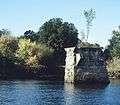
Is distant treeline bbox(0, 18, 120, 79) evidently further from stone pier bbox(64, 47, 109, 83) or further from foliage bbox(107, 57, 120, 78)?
stone pier bbox(64, 47, 109, 83)

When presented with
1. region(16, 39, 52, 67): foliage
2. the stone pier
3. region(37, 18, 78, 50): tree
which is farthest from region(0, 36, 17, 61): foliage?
the stone pier

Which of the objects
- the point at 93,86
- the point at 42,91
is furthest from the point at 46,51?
the point at 42,91

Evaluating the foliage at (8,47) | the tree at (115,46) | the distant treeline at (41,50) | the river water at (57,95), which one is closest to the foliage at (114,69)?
the distant treeline at (41,50)

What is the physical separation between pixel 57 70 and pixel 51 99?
69.8 m

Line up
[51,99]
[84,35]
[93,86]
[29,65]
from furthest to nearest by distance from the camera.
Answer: [84,35] < [29,65] < [93,86] < [51,99]

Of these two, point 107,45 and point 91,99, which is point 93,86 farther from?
point 107,45

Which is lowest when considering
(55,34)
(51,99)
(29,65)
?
(51,99)

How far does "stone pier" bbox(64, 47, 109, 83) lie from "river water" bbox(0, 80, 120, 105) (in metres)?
6.42

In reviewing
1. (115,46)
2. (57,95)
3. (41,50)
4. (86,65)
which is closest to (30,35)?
(41,50)

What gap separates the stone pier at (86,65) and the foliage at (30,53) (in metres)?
29.9

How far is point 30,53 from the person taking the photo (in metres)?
154

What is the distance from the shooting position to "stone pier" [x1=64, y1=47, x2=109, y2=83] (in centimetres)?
11997

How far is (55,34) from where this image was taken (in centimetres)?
16488

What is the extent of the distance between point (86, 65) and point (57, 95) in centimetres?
2952
